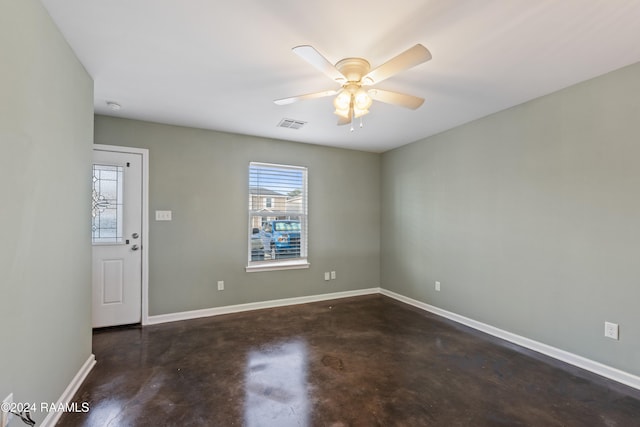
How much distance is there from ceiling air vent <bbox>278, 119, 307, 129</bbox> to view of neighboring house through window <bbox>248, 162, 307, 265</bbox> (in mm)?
735

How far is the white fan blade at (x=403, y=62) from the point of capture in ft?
5.29

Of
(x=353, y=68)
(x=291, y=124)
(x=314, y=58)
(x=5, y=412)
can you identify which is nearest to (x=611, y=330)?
(x=353, y=68)

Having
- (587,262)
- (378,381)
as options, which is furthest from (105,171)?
(587,262)

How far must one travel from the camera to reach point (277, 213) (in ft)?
14.1

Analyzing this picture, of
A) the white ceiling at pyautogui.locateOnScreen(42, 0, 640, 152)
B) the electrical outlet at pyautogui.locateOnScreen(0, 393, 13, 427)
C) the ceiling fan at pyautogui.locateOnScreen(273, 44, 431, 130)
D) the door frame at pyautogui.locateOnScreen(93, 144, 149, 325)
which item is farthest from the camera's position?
the door frame at pyautogui.locateOnScreen(93, 144, 149, 325)

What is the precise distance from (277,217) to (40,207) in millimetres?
2861

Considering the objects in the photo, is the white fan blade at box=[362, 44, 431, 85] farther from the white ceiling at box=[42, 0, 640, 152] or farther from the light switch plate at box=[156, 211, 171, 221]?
the light switch plate at box=[156, 211, 171, 221]

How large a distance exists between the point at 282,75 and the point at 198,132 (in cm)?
186

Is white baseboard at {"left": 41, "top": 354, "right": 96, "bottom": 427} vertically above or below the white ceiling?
below

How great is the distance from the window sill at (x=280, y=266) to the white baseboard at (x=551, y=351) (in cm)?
→ 187

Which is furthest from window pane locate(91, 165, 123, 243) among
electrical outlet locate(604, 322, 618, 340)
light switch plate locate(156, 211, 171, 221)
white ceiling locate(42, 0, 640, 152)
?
electrical outlet locate(604, 322, 618, 340)

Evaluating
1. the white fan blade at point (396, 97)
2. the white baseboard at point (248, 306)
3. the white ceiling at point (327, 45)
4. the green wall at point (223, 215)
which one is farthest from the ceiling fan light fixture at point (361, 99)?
the white baseboard at point (248, 306)

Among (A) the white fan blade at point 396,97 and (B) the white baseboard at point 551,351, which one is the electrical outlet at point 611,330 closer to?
(B) the white baseboard at point 551,351

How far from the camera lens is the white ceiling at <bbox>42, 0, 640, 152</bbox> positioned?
1.68 meters
